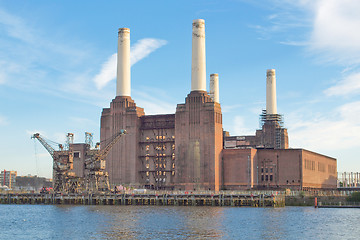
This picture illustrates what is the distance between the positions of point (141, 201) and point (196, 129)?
1316 inches

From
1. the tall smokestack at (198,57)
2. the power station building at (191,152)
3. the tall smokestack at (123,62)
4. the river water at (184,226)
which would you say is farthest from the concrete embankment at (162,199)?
the tall smokestack at (123,62)

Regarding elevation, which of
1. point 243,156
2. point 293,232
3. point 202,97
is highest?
point 202,97

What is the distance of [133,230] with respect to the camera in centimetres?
7488

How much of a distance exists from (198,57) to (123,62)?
87.0 feet

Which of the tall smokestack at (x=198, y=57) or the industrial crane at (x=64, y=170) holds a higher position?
the tall smokestack at (x=198, y=57)

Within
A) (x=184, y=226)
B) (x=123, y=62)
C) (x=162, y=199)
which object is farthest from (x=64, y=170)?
(x=184, y=226)

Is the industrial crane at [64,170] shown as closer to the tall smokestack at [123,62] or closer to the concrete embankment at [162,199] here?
A: the concrete embankment at [162,199]

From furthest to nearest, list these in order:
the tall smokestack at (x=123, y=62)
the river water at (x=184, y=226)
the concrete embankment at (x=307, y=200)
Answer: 1. the tall smokestack at (x=123, y=62)
2. the concrete embankment at (x=307, y=200)
3. the river water at (x=184, y=226)

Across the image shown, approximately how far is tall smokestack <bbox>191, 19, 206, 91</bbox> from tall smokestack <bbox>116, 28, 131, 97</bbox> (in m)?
23.9

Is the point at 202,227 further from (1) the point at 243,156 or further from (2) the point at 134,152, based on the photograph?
(2) the point at 134,152

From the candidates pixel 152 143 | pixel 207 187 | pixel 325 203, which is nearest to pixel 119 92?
pixel 152 143

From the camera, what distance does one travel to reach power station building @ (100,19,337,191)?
539 ft

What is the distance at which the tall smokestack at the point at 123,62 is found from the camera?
17912cm

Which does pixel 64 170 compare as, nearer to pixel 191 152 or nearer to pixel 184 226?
pixel 191 152
